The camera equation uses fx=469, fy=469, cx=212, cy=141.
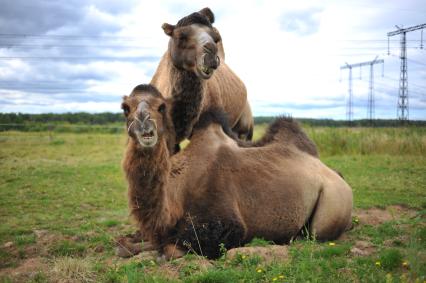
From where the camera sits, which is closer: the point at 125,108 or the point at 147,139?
the point at 147,139

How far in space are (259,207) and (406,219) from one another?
137 inches

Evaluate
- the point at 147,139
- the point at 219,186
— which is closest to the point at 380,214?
the point at 219,186

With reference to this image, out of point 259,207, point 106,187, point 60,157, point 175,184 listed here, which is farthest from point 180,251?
point 60,157

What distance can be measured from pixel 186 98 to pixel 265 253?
3.35 m

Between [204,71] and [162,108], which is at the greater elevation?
[204,71]

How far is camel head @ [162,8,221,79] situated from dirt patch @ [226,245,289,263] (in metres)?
2.84

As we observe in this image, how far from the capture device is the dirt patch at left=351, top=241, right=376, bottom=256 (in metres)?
6.13

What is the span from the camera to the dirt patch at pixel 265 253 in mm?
5668

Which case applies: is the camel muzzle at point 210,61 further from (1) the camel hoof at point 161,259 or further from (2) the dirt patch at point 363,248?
(2) the dirt patch at point 363,248

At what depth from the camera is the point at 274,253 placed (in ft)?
19.1

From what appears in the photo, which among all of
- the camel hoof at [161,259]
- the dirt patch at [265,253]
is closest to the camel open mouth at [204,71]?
the dirt patch at [265,253]

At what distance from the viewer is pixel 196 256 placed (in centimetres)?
595

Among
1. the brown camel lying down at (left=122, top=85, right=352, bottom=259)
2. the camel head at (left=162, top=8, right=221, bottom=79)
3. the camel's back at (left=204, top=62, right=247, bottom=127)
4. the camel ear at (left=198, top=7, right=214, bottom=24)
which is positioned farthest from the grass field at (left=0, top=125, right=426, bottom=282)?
the camel ear at (left=198, top=7, right=214, bottom=24)

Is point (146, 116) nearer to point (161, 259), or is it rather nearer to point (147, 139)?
point (147, 139)
